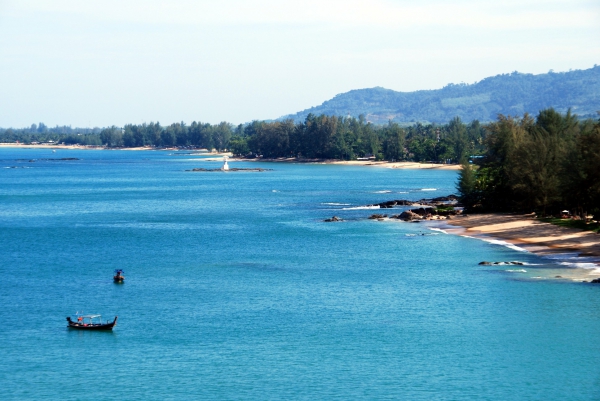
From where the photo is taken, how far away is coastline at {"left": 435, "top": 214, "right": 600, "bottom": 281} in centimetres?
6186

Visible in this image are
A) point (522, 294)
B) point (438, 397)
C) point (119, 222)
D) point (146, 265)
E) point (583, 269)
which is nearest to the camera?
point (438, 397)

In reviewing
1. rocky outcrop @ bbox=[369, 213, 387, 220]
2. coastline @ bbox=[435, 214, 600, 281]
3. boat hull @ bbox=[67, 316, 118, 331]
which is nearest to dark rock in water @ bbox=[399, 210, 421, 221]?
rocky outcrop @ bbox=[369, 213, 387, 220]

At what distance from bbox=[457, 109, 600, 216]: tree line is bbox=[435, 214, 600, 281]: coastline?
2761 millimetres

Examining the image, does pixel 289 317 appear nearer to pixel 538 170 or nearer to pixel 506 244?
pixel 506 244

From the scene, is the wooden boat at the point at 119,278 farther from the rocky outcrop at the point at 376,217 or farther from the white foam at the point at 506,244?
the rocky outcrop at the point at 376,217

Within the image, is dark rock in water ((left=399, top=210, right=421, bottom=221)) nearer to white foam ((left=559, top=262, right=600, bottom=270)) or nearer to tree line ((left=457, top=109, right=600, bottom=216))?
tree line ((left=457, top=109, right=600, bottom=216))

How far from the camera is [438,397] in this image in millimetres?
35562

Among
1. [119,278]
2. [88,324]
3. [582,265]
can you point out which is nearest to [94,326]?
[88,324]

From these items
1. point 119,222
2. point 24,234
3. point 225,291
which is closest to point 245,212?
point 119,222

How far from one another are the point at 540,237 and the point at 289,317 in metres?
35.7

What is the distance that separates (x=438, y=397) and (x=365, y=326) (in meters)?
11.4

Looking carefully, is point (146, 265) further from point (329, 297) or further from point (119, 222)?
point (119, 222)

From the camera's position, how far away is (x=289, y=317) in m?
48.6

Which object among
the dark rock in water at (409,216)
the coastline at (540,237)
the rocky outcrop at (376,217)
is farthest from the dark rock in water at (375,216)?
the coastline at (540,237)
